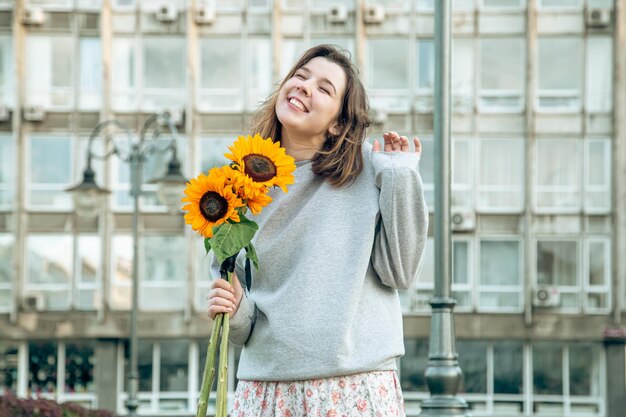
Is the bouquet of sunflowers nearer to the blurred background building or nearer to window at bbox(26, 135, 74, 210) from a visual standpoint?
the blurred background building

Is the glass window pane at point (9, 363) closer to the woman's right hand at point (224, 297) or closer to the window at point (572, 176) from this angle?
the window at point (572, 176)

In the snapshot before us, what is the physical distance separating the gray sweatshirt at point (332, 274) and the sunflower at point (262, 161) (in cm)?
18

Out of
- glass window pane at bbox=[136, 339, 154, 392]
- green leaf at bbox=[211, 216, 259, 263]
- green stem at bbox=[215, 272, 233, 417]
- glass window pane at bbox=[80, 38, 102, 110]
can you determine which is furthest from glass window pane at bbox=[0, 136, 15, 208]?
green stem at bbox=[215, 272, 233, 417]

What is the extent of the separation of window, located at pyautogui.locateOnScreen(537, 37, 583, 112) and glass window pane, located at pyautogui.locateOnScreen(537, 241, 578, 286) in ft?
12.6

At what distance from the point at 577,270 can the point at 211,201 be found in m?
38.1

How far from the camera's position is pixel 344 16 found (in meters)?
41.7

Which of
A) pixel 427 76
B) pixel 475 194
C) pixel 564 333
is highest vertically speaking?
pixel 427 76

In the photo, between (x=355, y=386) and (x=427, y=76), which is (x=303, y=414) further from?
(x=427, y=76)

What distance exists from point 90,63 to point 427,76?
9.73 metres

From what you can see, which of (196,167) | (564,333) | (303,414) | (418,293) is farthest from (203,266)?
(303,414)

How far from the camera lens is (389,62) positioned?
42.4m

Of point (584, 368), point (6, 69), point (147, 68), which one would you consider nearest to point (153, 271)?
point (147, 68)

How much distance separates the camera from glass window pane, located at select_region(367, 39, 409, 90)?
139 ft

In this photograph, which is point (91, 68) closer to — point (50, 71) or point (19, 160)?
point (50, 71)
